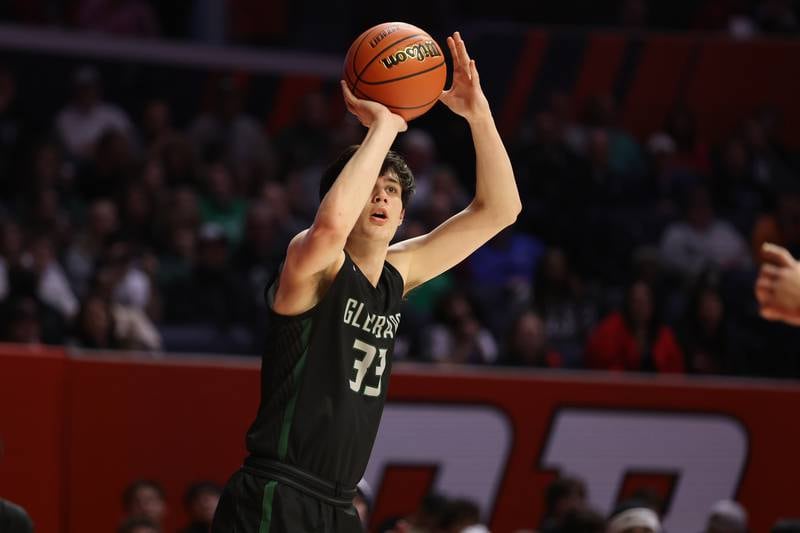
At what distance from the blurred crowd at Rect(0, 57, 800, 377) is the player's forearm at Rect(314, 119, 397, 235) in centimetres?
557

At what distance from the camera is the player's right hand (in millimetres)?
4789

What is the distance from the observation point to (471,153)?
15344 mm

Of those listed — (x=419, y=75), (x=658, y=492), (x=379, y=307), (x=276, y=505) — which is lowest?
(x=658, y=492)

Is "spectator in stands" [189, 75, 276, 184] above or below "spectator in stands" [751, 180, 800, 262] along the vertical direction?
above

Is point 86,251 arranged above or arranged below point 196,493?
above

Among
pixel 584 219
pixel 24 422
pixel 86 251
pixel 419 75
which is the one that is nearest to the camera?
pixel 419 75

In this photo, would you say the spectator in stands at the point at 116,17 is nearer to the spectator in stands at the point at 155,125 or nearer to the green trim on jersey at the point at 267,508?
the spectator in stands at the point at 155,125

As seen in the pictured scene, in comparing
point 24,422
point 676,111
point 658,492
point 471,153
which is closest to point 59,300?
point 24,422

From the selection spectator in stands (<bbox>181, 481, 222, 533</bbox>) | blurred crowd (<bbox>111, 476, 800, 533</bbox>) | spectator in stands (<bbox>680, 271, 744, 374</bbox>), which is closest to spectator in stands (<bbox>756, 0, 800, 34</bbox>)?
spectator in stands (<bbox>680, 271, 744, 374</bbox>)

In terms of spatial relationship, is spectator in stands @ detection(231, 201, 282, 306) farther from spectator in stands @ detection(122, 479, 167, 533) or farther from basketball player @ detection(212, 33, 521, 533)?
basketball player @ detection(212, 33, 521, 533)

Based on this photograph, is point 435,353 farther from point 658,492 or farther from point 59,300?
point 59,300

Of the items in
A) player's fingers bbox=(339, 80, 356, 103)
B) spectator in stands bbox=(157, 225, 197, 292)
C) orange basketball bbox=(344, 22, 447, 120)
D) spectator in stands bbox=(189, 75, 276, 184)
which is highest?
orange basketball bbox=(344, 22, 447, 120)

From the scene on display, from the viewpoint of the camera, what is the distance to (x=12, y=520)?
6031mm

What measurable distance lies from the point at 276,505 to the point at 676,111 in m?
12.4
